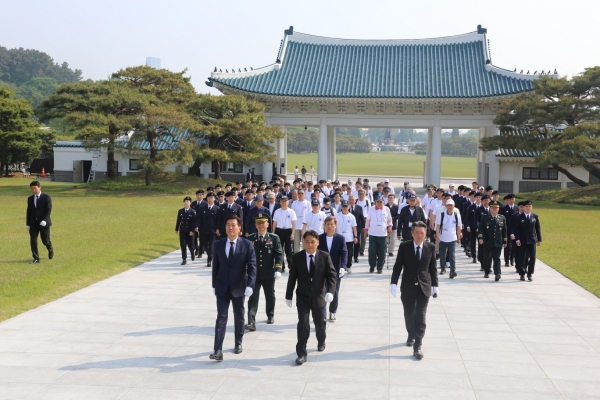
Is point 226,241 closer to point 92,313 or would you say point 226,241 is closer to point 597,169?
point 92,313

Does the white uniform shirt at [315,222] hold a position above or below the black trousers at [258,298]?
above

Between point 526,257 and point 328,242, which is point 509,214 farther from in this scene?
point 328,242

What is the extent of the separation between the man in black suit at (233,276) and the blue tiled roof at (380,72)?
28.3 m

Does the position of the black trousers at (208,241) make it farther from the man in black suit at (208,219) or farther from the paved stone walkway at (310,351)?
the paved stone walkway at (310,351)

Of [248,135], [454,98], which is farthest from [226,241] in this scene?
[454,98]

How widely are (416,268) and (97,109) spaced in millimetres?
28918

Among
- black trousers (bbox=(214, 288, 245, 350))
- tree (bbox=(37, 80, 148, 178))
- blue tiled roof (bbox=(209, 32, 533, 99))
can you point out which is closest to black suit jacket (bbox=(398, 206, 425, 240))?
black trousers (bbox=(214, 288, 245, 350))

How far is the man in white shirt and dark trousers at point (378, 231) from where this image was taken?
41.2 feet

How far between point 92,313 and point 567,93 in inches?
1167

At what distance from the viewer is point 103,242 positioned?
50.9 ft

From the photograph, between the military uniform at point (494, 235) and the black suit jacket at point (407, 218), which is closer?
the military uniform at point (494, 235)

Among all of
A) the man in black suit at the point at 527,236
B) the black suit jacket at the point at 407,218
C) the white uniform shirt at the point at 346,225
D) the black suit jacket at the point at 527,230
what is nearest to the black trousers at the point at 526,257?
the man in black suit at the point at 527,236

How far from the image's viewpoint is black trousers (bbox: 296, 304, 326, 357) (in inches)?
266

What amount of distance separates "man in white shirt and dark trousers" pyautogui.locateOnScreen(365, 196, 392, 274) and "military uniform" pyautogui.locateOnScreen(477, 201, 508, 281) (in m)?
1.95
